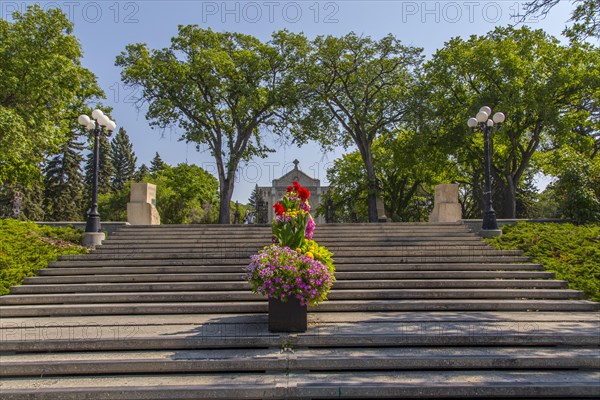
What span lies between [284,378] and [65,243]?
961 centimetres

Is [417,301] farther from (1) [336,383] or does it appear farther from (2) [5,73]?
(2) [5,73]

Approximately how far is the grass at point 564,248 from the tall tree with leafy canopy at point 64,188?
1693 inches

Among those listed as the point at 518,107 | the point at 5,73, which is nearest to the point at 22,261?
the point at 5,73

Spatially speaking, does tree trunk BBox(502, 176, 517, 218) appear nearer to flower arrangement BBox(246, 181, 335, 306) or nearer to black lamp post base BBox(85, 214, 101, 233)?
black lamp post base BBox(85, 214, 101, 233)

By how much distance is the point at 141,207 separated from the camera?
673 inches

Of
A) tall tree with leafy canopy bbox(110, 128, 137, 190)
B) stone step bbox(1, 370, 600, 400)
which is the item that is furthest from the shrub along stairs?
tall tree with leafy canopy bbox(110, 128, 137, 190)

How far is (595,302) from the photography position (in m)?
7.81

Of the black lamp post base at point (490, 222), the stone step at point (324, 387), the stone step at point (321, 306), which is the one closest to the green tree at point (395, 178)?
the black lamp post base at point (490, 222)

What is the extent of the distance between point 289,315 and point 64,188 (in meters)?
46.6

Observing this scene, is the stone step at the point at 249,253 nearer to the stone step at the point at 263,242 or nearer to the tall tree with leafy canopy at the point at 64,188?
the stone step at the point at 263,242

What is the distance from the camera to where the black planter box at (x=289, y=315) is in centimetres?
601

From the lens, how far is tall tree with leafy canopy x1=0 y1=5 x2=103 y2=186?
57.1 ft

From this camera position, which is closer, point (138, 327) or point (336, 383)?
point (336, 383)

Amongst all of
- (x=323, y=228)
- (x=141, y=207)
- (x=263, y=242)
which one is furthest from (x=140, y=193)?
(x=323, y=228)
